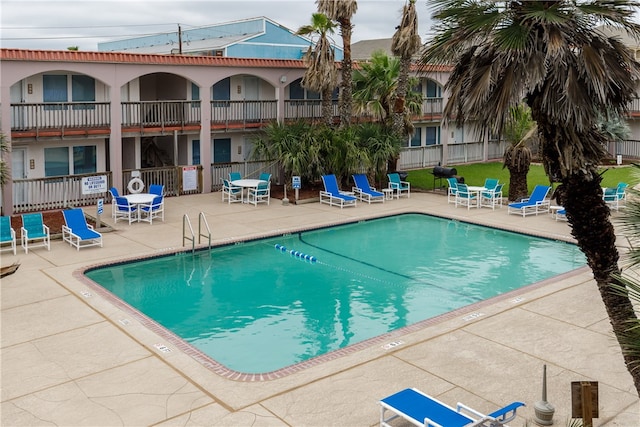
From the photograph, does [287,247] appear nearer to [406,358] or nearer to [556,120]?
[406,358]

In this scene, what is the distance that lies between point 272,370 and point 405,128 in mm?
19014

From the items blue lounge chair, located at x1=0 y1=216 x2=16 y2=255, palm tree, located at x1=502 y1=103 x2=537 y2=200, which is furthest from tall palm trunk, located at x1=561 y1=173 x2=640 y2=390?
palm tree, located at x1=502 y1=103 x2=537 y2=200

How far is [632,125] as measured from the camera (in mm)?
39594

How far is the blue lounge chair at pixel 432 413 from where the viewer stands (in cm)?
791

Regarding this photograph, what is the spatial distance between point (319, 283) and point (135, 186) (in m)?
10.6

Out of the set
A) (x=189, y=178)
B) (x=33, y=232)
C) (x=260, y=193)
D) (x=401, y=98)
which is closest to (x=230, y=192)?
(x=260, y=193)

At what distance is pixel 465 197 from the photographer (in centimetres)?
2512

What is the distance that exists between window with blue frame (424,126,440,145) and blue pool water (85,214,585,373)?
51.5ft

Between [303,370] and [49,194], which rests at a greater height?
[49,194]

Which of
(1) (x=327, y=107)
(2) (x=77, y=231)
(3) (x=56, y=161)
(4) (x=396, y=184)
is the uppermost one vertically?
(1) (x=327, y=107)

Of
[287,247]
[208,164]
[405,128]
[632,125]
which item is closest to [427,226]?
[287,247]

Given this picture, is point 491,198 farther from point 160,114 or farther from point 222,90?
point 160,114

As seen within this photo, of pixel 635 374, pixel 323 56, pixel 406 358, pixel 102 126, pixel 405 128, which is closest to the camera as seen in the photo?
pixel 635 374

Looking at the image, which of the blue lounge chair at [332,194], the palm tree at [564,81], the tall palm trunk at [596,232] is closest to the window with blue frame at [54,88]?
the blue lounge chair at [332,194]
